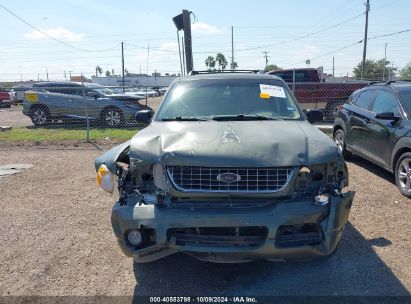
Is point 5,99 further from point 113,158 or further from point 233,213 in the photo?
point 233,213

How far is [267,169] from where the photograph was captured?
10.9 ft

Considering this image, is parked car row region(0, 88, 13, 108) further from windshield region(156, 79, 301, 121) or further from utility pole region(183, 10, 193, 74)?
windshield region(156, 79, 301, 121)

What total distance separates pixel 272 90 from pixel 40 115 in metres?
12.3

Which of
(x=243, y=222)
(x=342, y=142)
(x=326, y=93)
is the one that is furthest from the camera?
(x=326, y=93)

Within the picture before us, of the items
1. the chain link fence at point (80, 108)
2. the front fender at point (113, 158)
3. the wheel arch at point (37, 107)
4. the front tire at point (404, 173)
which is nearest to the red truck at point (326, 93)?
the chain link fence at point (80, 108)

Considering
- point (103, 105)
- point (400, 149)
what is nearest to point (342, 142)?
point (400, 149)

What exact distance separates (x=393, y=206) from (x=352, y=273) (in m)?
2.32

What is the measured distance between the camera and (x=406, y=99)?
21.2 feet

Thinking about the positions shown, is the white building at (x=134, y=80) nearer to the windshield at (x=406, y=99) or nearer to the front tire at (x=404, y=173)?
the windshield at (x=406, y=99)

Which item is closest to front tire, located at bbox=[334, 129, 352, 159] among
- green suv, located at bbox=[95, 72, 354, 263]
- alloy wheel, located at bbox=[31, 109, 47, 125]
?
green suv, located at bbox=[95, 72, 354, 263]

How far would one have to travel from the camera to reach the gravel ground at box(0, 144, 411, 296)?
3.52 metres

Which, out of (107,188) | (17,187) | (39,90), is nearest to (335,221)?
(107,188)

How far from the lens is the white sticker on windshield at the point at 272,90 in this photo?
16.0 feet

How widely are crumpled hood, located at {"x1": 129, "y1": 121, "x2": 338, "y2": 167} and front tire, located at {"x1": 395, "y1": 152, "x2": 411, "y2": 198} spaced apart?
2739 mm
